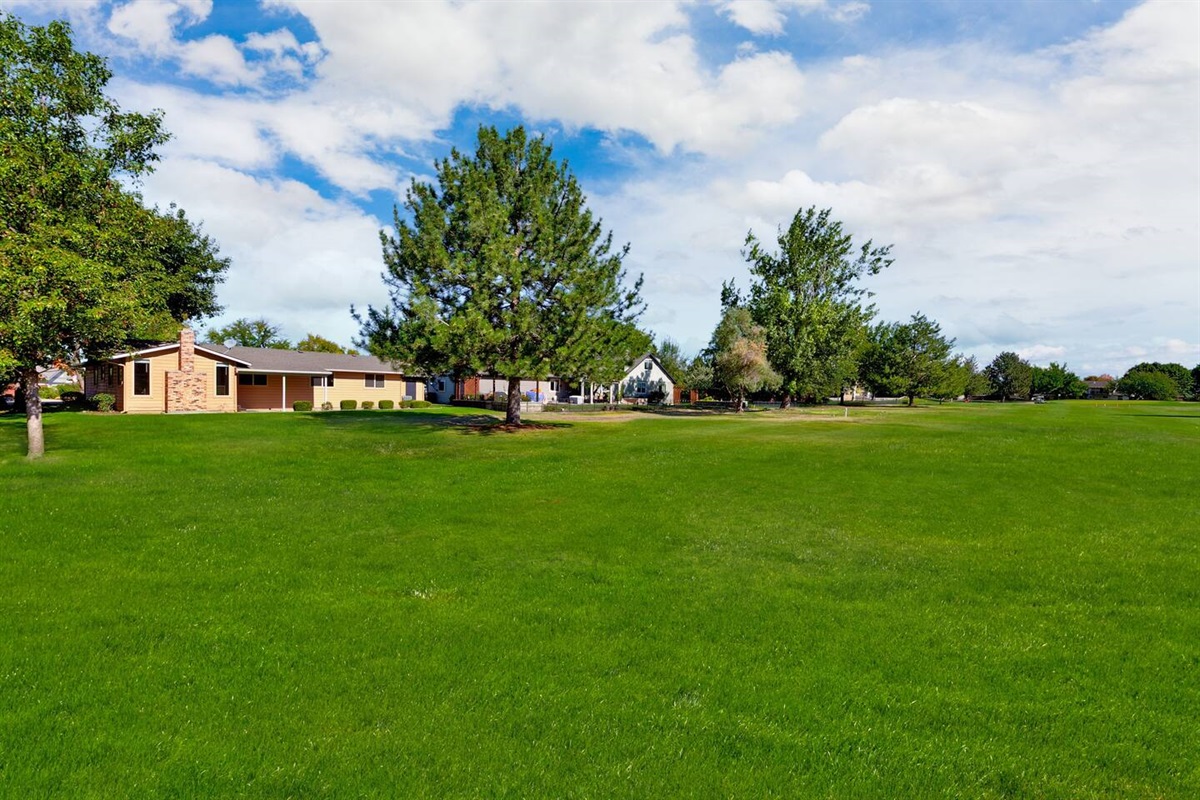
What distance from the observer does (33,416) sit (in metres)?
20.2

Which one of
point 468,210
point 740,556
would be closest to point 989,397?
point 468,210

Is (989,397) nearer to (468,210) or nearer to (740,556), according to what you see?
(468,210)

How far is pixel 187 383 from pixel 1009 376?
159 metres

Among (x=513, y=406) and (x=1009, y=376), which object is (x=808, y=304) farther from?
(x=1009, y=376)

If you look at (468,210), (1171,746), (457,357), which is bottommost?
(1171,746)

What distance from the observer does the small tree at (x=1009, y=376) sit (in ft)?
455

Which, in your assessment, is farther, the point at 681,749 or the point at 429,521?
the point at 429,521

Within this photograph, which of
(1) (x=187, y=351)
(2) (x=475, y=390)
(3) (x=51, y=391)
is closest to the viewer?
(1) (x=187, y=351)

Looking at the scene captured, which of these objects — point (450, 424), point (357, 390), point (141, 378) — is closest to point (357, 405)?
point (357, 390)

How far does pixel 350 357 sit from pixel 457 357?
3424 cm

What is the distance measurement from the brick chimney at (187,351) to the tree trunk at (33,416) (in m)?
22.6

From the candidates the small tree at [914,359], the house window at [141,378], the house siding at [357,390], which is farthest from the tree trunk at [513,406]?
the small tree at [914,359]

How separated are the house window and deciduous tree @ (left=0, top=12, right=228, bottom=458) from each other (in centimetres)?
2143

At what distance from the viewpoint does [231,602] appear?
Result: 7.96m
